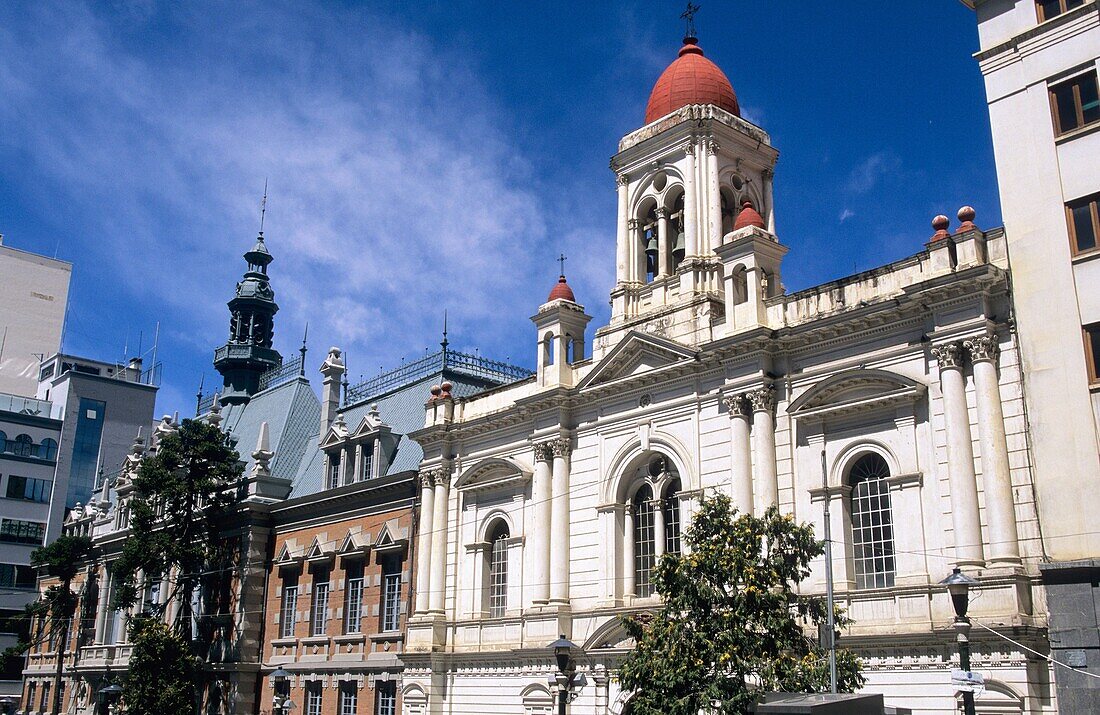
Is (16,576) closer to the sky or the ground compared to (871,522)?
closer to the sky

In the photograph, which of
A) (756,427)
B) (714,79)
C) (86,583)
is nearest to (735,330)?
(756,427)

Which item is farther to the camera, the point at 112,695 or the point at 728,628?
the point at 112,695

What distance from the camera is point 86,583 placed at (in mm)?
63375

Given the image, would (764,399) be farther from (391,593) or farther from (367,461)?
(367,461)

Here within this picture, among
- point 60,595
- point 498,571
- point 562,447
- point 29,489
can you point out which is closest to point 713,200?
point 562,447

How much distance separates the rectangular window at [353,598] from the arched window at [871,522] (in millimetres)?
21613

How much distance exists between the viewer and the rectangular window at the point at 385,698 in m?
39.1

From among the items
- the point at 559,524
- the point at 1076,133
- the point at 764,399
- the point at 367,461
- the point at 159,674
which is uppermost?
the point at 1076,133

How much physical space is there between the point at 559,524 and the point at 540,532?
A: 0.89 metres

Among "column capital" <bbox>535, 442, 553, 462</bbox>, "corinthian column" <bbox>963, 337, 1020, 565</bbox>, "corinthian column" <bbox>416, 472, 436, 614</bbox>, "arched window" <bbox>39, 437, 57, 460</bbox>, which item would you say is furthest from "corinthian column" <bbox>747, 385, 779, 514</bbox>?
"arched window" <bbox>39, 437, 57, 460</bbox>

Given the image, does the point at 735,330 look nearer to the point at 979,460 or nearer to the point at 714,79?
the point at 979,460

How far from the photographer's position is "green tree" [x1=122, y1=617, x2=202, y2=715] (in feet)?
149

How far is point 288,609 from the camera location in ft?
151

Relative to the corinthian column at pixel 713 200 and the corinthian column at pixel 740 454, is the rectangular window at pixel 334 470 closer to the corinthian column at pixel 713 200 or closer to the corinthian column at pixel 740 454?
the corinthian column at pixel 713 200
